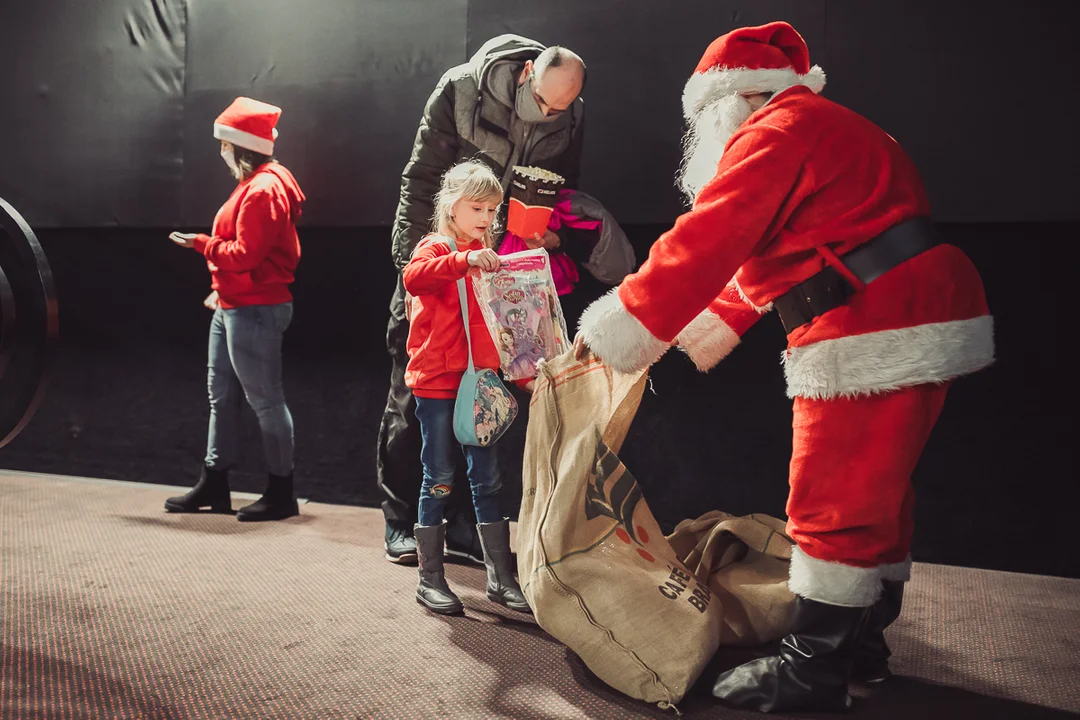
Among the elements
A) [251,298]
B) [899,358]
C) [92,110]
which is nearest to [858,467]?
[899,358]

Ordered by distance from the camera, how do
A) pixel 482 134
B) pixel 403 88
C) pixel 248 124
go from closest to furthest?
pixel 482 134 → pixel 248 124 → pixel 403 88

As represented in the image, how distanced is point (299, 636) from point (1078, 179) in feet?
8.21

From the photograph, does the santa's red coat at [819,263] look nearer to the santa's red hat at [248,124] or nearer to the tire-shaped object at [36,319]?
the tire-shaped object at [36,319]

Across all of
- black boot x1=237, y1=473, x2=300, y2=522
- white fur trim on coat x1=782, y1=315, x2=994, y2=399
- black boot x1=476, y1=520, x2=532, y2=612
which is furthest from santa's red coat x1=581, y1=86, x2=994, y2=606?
black boot x1=237, y1=473, x2=300, y2=522

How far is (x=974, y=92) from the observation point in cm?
268

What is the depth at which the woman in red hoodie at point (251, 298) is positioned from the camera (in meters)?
3.12

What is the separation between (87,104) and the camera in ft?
12.4

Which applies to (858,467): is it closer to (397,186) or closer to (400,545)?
(400,545)

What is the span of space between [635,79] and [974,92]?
1.05m

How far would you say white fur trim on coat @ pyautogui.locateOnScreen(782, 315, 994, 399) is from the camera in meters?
1.61

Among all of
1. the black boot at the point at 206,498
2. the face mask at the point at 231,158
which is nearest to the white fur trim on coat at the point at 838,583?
the black boot at the point at 206,498

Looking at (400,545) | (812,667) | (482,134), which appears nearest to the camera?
(812,667)

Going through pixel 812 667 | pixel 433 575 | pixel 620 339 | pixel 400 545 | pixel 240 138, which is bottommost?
pixel 400 545

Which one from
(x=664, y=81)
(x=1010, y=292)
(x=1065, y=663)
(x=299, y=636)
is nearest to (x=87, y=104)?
(x=664, y=81)
